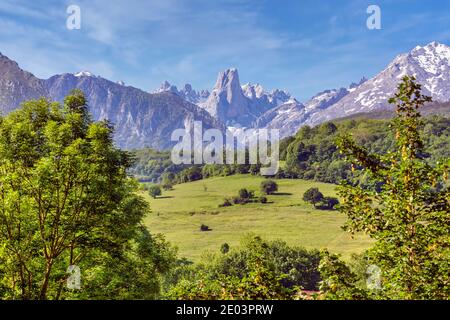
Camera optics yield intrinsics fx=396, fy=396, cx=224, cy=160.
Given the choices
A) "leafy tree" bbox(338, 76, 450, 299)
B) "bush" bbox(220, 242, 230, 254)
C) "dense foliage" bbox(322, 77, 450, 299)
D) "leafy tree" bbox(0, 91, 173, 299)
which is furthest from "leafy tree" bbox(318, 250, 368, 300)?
"bush" bbox(220, 242, 230, 254)

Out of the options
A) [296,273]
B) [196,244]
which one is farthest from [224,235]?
[296,273]

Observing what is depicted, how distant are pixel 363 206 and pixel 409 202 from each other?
5.03 feet

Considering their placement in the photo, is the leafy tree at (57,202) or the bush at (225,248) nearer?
the leafy tree at (57,202)

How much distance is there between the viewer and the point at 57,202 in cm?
2509

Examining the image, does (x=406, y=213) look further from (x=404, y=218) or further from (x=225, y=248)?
(x=225, y=248)

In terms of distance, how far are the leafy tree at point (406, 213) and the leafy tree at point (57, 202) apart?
16582mm

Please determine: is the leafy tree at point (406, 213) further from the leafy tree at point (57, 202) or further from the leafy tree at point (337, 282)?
the leafy tree at point (57, 202)

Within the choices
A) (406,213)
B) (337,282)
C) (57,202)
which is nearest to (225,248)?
(57,202)

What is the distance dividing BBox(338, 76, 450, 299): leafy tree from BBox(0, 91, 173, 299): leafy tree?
16.6m

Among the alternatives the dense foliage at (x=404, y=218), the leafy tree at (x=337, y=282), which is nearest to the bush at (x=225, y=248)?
the dense foliage at (x=404, y=218)

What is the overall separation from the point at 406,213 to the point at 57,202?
20.6 metres

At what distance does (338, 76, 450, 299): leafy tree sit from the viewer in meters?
11.8

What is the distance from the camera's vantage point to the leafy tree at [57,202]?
23.8m
